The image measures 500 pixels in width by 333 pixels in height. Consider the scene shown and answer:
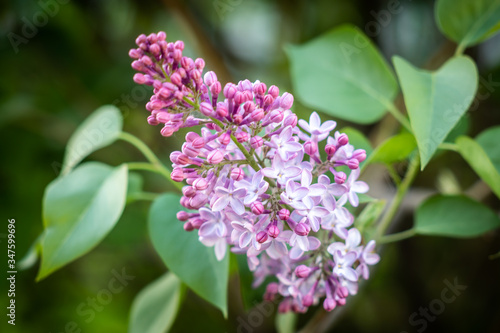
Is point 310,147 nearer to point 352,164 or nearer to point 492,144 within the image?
point 352,164

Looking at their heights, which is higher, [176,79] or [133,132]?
[176,79]

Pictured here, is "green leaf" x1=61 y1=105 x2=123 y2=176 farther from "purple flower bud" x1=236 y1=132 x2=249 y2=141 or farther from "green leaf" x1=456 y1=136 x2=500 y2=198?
"green leaf" x1=456 y1=136 x2=500 y2=198

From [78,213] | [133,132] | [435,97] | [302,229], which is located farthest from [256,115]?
[133,132]

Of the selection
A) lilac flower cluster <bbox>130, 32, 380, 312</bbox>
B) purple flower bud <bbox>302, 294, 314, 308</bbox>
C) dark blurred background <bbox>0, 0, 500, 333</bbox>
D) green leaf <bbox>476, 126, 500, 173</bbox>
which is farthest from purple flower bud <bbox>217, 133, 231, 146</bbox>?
dark blurred background <bbox>0, 0, 500, 333</bbox>

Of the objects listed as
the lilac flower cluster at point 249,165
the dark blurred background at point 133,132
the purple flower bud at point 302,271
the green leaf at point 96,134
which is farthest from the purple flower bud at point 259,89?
the dark blurred background at point 133,132

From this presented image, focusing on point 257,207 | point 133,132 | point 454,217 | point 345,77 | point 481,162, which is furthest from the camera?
point 133,132

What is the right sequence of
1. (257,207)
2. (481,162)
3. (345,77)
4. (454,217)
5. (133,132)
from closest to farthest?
(257,207) < (481,162) < (454,217) < (345,77) < (133,132)

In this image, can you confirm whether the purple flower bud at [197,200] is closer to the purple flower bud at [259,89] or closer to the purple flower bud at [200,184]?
the purple flower bud at [200,184]

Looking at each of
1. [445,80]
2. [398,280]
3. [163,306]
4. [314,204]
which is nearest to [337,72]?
[445,80]
